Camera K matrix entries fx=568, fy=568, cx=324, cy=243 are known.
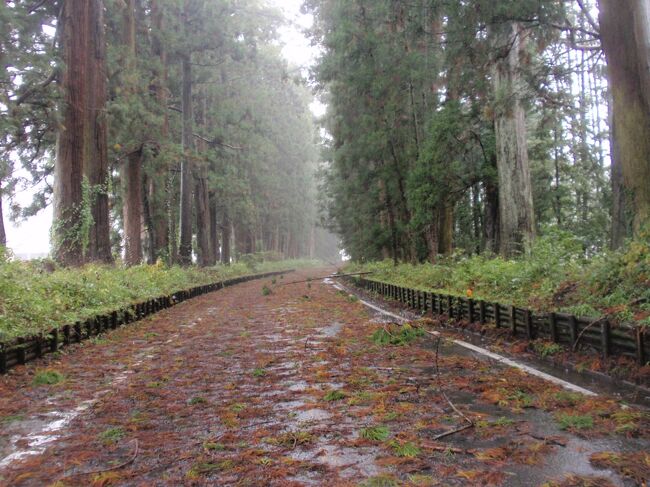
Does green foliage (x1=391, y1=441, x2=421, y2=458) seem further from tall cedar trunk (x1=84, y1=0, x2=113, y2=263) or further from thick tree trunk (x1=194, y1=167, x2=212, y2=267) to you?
thick tree trunk (x1=194, y1=167, x2=212, y2=267)

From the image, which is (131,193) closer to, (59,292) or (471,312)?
(59,292)

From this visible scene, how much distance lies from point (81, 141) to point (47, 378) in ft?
40.3

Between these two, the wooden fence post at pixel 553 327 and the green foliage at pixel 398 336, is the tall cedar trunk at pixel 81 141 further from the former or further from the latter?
the wooden fence post at pixel 553 327

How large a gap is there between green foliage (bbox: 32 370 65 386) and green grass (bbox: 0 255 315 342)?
1.02m

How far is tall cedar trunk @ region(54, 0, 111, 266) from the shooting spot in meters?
17.2

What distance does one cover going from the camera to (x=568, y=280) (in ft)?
33.6

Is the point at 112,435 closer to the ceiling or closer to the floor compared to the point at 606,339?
closer to the floor

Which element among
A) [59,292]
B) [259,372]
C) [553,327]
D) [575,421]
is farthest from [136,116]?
[575,421]

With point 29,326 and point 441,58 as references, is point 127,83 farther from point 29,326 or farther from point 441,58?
point 29,326

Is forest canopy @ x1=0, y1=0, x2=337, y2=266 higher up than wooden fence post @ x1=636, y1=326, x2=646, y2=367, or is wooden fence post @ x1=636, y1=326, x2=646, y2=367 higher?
forest canopy @ x1=0, y1=0, x2=337, y2=266

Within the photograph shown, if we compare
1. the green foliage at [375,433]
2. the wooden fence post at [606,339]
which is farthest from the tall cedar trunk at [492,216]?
the green foliage at [375,433]

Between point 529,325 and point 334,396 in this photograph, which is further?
point 529,325

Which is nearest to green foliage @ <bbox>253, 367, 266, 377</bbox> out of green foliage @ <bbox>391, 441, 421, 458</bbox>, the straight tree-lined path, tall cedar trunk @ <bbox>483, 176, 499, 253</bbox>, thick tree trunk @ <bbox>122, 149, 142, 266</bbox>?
the straight tree-lined path

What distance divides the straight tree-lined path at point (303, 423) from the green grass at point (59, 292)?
2.75 feet
